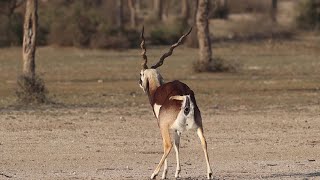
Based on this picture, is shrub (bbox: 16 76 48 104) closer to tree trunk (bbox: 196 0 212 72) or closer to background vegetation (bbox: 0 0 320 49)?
tree trunk (bbox: 196 0 212 72)

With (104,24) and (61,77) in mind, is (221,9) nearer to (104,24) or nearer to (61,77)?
(104,24)

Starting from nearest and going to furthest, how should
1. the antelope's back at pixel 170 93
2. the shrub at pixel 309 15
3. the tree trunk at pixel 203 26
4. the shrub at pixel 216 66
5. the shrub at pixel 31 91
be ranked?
the antelope's back at pixel 170 93, the shrub at pixel 31 91, the tree trunk at pixel 203 26, the shrub at pixel 216 66, the shrub at pixel 309 15

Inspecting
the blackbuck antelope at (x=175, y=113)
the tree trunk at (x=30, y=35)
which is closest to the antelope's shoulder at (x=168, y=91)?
the blackbuck antelope at (x=175, y=113)

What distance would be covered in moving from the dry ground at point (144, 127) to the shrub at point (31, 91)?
35 centimetres

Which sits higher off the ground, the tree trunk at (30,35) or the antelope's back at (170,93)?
the antelope's back at (170,93)

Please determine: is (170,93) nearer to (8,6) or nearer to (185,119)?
(185,119)

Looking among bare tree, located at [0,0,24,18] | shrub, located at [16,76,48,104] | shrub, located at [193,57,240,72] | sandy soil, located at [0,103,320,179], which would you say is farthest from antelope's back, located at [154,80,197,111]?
bare tree, located at [0,0,24,18]

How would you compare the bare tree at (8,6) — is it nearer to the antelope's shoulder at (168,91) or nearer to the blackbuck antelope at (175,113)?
the antelope's shoulder at (168,91)

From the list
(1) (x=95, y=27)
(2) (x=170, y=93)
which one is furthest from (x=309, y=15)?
(2) (x=170, y=93)

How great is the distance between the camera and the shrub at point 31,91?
2508cm

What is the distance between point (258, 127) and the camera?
20.8 m

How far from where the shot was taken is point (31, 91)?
25.1 meters

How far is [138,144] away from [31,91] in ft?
24.9

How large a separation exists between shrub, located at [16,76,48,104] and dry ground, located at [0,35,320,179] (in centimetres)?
35
